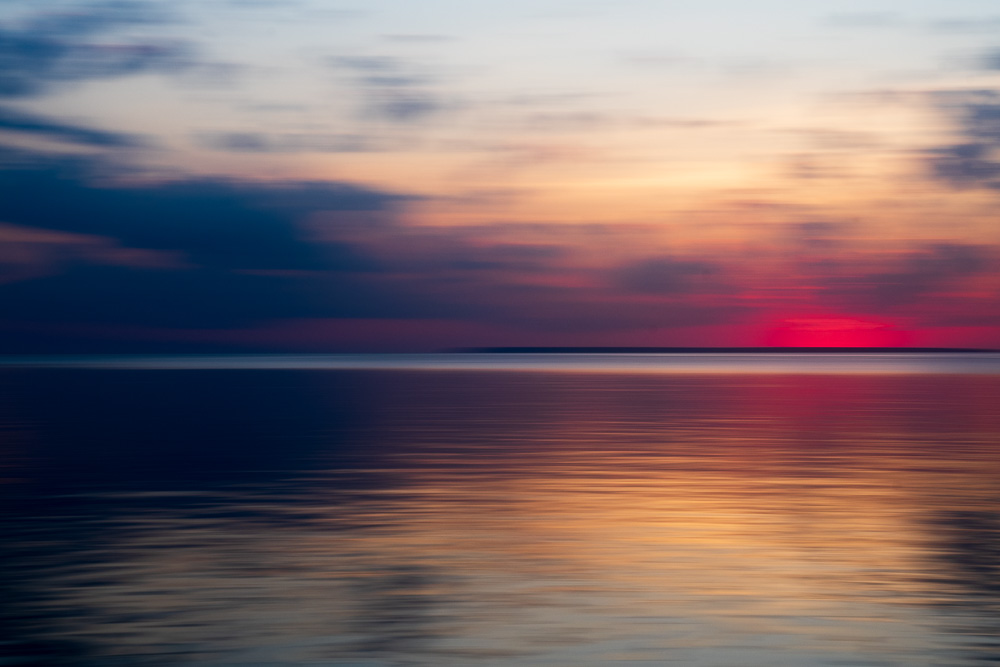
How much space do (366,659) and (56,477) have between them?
14.3 meters

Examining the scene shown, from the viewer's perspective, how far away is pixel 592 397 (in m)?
57.3

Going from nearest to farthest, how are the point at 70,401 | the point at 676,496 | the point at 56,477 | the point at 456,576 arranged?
the point at 456,576
the point at 676,496
the point at 56,477
the point at 70,401

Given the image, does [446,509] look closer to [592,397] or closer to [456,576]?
[456,576]

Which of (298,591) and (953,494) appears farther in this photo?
(953,494)

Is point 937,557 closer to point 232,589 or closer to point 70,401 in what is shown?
point 232,589

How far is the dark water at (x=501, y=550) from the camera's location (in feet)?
30.8

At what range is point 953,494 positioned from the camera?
1862 cm

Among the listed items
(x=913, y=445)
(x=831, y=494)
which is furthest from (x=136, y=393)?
(x=831, y=494)

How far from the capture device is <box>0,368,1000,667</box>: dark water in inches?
370

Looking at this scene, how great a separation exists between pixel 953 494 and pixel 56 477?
53.0 ft

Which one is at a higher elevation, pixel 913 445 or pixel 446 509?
pixel 446 509

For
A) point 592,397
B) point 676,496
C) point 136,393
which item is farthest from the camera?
point 136,393

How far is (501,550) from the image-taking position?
1355 centimetres

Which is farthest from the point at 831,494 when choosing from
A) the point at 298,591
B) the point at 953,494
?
the point at 298,591
